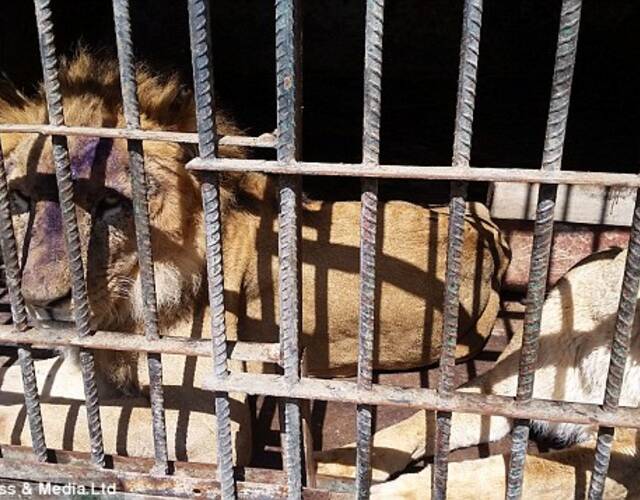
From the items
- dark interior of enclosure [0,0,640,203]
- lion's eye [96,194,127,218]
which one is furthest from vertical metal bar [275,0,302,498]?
dark interior of enclosure [0,0,640,203]

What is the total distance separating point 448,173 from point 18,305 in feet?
3.54

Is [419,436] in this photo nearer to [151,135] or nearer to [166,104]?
[166,104]

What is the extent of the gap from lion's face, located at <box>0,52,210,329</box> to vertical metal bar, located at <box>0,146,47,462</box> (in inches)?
5.8

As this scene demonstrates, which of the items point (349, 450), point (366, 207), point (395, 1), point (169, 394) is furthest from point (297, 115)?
point (395, 1)

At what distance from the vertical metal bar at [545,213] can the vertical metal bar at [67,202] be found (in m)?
0.99

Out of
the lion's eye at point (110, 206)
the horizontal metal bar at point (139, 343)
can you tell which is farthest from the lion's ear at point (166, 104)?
the horizontal metal bar at point (139, 343)

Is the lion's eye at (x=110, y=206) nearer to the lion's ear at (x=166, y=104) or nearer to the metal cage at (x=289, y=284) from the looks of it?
the lion's ear at (x=166, y=104)

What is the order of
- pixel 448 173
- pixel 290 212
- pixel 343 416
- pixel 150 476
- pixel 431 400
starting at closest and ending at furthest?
pixel 448 173, pixel 290 212, pixel 431 400, pixel 150 476, pixel 343 416

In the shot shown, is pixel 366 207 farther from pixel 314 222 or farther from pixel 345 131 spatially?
pixel 345 131

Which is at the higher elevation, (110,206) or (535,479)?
(110,206)

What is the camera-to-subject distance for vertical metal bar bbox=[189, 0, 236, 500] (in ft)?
4.92

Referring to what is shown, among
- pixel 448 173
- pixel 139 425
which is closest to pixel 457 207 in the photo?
pixel 448 173

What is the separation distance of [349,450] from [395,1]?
24.0 ft

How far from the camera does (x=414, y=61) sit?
8.99m
